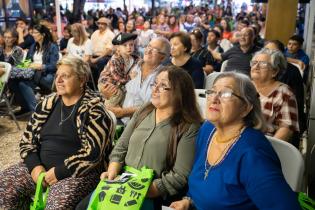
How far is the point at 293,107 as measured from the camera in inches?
97.9

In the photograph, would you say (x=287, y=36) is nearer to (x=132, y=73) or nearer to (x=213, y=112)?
(x=132, y=73)

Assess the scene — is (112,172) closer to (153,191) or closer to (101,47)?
(153,191)

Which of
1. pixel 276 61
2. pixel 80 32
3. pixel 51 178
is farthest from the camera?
pixel 80 32

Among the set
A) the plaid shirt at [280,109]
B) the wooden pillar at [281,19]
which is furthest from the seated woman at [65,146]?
the wooden pillar at [281,19]

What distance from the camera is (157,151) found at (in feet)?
6.41

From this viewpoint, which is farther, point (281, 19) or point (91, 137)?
point (281, 19)

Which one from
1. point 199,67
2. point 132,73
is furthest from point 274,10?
point 132,73

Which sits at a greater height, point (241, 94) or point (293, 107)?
point (241, 94)

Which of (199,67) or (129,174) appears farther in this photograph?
(199,67)

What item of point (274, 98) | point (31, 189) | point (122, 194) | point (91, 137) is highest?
point (274, 98)

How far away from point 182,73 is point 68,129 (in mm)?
800

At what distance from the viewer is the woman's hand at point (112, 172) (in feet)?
6.64

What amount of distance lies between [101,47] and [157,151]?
4380mm

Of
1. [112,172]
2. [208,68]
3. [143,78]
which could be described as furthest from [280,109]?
[208,68]
